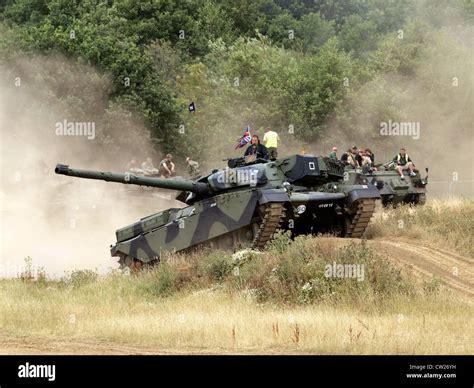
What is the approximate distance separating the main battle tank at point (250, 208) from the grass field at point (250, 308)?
1129 mm

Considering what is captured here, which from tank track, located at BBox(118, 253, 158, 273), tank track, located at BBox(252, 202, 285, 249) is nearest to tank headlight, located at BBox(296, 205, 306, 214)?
tank track, located at BBox(252, 202, 285, 249)

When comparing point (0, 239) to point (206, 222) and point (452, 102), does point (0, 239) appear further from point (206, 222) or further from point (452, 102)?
point (452, 102)

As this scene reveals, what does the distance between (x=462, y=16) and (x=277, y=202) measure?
1919 inches

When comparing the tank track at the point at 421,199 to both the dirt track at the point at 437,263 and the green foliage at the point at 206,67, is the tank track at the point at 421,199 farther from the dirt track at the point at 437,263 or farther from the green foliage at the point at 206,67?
the green foliage at the point at 206,67

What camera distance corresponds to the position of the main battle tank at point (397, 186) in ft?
105

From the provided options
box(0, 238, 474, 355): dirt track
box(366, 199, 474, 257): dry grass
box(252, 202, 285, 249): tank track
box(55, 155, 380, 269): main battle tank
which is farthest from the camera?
box(366, 199, 474, 257): dry grass

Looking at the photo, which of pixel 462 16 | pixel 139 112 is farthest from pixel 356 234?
pixel 462 16

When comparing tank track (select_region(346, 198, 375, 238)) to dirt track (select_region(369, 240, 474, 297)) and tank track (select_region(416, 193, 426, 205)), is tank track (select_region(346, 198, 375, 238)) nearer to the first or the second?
dirt track (select_region(369, 240, 474, 297))

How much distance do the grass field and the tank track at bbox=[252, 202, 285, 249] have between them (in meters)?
1.25

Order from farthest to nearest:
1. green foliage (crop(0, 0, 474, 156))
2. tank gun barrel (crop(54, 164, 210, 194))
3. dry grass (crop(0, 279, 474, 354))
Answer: green foliage (crop(0, 0, 474, 156))
tank gun barrel (crop(54, 164, 210, 194))
dry grass (crop(0, 279, 474, 354))

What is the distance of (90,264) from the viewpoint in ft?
100

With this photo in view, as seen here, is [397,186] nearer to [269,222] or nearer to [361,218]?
[361,218]

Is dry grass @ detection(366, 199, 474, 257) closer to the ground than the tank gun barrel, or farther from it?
closer to the ground

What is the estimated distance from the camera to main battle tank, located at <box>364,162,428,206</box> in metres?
31.9
